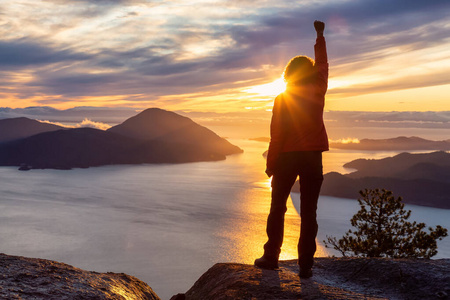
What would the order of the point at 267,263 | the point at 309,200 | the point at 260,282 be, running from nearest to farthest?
1. the point at 260,282
2. the point at 309,200
3. the point at 267,263

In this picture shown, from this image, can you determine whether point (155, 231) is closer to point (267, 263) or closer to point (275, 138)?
point (267, 263)

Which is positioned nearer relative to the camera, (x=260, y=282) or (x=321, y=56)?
(x=260, y=282)

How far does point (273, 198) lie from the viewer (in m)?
5.87

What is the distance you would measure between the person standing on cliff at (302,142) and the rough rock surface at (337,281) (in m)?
0.69

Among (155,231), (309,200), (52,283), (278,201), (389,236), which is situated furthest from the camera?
(155,231)

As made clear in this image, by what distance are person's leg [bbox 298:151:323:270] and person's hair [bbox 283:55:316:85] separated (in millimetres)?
1295

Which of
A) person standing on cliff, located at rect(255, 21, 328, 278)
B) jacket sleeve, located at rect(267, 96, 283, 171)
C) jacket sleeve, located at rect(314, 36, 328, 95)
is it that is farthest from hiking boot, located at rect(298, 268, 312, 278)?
jacket sleeve, located at rect(314, 36, 328, 95)

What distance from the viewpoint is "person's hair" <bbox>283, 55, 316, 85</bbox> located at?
5.78 metres

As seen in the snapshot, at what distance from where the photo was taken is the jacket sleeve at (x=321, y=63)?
5.81 m

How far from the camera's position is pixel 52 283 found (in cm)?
473

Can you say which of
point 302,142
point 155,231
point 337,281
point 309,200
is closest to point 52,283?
point 309,200

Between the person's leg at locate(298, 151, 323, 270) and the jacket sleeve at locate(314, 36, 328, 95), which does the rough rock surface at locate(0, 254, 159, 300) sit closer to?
the person's leg at locate(298, 151, 323, 270)

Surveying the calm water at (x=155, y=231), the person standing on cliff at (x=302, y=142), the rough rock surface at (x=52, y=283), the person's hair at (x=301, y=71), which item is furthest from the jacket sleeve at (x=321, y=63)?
the calm water at (x=155, y=231)

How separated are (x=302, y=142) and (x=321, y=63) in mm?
1473
